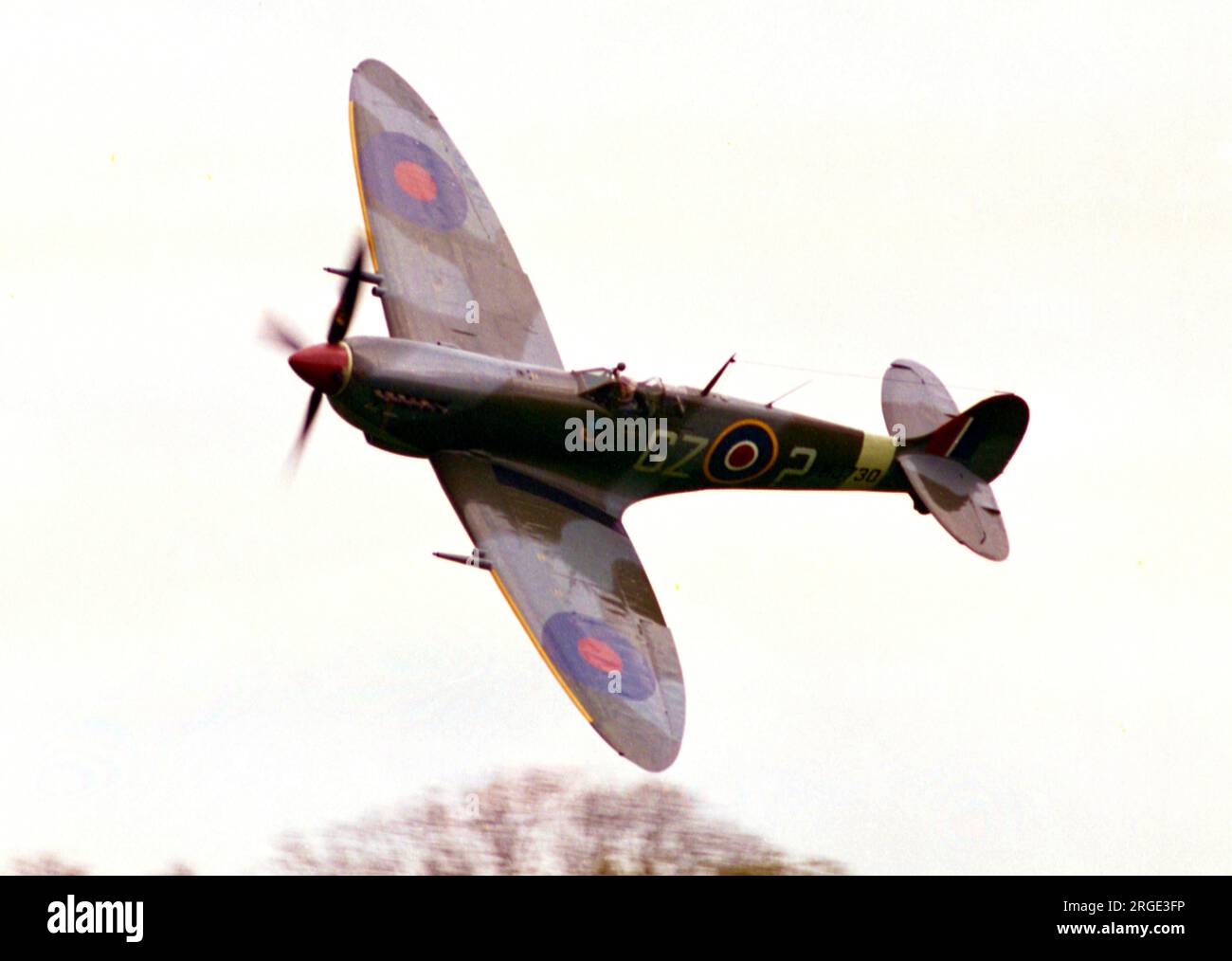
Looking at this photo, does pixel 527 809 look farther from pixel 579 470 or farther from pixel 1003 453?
pixel 1003 453

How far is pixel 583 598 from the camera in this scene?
30.1m

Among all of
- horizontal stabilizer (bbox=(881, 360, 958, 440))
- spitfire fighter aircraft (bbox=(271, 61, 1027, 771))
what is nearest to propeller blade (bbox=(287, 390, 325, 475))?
spitfire fighter aircraft (bbox=(271, 61, 1027, 771))

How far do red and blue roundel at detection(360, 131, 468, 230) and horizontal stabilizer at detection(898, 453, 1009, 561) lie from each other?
7.75 meters

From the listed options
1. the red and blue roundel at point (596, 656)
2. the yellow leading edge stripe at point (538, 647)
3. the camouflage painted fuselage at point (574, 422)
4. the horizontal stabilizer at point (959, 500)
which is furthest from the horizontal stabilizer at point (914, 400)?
the yellow leading edge stripe at point (538, 647)

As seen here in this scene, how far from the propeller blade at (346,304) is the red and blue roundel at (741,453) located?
5610 mm

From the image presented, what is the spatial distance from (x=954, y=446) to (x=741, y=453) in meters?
3.85

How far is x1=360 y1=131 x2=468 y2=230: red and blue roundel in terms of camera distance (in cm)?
3347

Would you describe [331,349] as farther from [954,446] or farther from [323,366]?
[954,446]

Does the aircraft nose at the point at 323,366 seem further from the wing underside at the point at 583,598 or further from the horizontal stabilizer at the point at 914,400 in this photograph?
the horizontal stabilizer at the point at 914,400

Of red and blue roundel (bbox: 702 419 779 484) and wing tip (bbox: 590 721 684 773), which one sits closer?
wing tip (bbox: 590 721 684 773)

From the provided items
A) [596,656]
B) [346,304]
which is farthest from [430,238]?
[596,656]

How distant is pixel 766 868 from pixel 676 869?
1.38 metres

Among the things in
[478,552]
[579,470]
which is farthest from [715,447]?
[478,552]

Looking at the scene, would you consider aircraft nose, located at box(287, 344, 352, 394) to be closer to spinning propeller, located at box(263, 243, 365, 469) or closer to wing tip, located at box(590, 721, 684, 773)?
spinning propeller, located at box(263, 243, 365, 469)
